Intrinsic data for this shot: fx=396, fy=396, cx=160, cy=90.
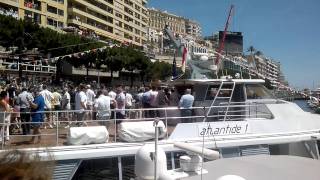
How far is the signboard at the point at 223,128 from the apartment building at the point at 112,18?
227 ft

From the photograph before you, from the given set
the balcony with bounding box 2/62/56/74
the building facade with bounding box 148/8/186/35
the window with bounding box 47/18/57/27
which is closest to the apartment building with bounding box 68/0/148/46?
the window with bounding box 47/18/57/27

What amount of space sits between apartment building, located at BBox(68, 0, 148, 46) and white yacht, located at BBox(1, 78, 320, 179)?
6814cm

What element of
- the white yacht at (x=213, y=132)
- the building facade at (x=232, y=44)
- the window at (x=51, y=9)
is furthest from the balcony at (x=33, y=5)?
the white yacht at (x=213, y=132)

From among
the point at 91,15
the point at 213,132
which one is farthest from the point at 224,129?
the point at 91,15

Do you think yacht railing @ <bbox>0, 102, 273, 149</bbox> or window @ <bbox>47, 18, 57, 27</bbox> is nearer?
yacht railing @ <bbox>0, 102, 273, 149</bbox>

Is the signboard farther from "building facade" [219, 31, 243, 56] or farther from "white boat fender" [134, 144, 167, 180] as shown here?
"building facade" [219, 31, 243, 56]

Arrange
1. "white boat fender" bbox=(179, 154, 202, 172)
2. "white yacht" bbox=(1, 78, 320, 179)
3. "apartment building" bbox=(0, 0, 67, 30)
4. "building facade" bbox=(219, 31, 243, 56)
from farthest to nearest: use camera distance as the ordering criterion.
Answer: "apartment building" bbox=(0, 0, 67, 30) → "building facade" bbox=(219, 31, 243, 56) → "white yacht" bbox=(1, 78, 320, 179) → "white boat fender" bbox=(179, 154, 202, 172)

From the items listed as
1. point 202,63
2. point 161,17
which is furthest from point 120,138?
point 161,17

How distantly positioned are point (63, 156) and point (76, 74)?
62646 millimetres

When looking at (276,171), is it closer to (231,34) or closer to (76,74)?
(231,34)

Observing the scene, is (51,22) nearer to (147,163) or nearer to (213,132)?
(213,132)

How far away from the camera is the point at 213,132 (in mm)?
9898

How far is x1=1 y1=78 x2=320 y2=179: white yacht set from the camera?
8.49 meters

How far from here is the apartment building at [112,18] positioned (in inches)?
3106
